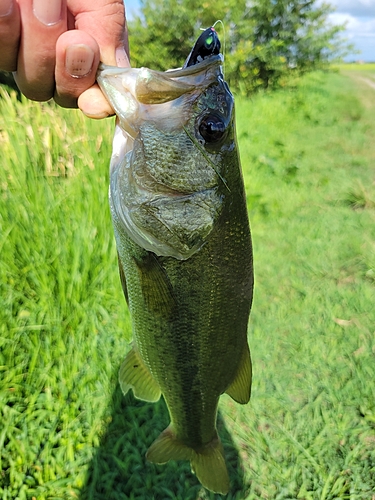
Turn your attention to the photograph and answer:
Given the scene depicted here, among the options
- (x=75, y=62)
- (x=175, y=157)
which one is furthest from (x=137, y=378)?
(x=75, y=62)

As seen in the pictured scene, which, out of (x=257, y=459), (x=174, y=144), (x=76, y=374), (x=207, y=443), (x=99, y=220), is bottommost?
(x=257, y=459)

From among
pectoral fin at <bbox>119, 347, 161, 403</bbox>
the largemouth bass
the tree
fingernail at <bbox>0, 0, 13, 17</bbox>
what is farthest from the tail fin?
the tree

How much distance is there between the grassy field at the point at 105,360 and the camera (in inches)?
94.4

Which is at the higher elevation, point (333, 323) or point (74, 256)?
point (74, 256)

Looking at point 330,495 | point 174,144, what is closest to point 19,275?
point 174,144

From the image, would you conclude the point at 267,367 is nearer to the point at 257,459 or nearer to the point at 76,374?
the point at 257,459

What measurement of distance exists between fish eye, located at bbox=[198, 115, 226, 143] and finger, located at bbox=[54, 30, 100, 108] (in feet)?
1.22

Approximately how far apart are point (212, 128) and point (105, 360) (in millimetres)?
1874

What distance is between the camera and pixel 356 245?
189 inches

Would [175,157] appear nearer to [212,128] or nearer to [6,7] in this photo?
[212,128]

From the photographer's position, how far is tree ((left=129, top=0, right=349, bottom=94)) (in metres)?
14.8

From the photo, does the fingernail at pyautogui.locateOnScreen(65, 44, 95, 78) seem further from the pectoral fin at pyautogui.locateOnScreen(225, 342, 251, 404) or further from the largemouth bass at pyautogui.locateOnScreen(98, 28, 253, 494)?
the pectoral fin at pyautogui.locateOnScreen(225, 342, 251, 404)

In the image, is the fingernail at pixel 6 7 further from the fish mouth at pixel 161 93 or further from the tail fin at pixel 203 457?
the tail fin at pixel 203 457

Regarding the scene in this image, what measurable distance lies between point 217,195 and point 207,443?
3.54 ft
